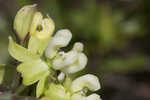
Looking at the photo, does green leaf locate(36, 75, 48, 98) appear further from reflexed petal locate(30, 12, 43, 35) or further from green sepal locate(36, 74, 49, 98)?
reflexed petal locate(30, 12, 43, 35)

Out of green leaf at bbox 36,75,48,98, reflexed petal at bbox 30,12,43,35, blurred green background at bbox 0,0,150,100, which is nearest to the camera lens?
green leaf at bbox 36,75,48,98

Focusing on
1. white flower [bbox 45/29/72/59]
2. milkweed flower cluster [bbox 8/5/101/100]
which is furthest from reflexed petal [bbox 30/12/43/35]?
white flower [bbox 45/29/72/59]

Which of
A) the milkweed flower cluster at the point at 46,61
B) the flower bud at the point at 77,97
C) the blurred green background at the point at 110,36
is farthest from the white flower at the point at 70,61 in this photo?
the blurred green background at the point at 110,36

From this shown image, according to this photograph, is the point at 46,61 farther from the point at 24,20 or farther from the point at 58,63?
the point at 24,20

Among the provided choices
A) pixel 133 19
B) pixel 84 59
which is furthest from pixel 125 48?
pixel 84 59

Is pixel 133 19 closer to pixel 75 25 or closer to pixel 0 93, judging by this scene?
pixel 75 25

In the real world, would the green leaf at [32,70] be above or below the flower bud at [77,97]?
above

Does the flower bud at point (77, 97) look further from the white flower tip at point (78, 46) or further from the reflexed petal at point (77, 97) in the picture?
the white flower tip at point (78, 46)

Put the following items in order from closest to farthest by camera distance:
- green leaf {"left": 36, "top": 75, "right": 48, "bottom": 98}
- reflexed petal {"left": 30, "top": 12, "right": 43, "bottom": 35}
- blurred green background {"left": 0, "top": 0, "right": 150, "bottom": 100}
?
green leaf {"left": 36, "top": 75, "right": 48, "bottom": 98} < reflexed petal {"left": 30, "top": 12, "right": 43, "bottom": 35} < blurred green background {"left": 0, "top": 0, "right": 150, "bottom": 100}
